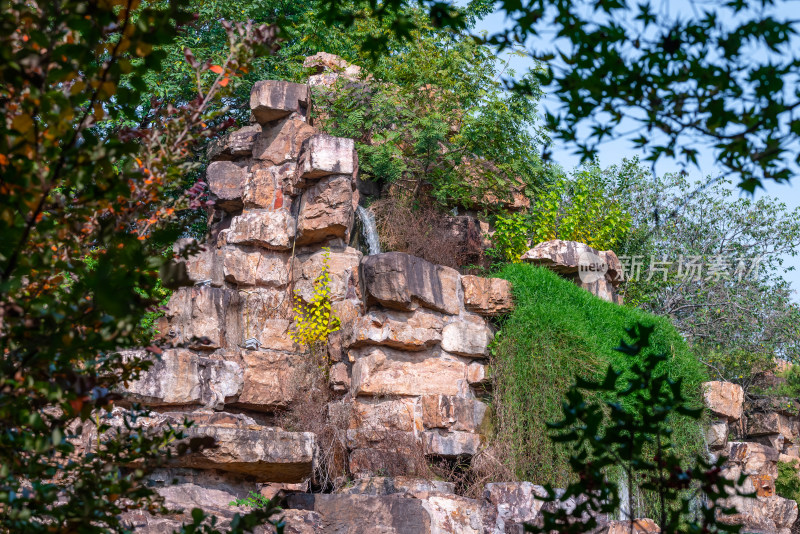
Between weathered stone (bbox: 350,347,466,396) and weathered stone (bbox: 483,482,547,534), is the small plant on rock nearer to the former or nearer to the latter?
weathered stone (bbox: 350,347,466,396)

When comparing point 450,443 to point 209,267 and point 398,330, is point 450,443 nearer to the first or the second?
point 398,330

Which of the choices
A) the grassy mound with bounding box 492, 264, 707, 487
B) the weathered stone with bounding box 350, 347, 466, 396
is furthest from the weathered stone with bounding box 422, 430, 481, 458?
the weathered stone with bounding box 350, 347, 466, 396

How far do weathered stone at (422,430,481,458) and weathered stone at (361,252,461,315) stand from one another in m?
1.30

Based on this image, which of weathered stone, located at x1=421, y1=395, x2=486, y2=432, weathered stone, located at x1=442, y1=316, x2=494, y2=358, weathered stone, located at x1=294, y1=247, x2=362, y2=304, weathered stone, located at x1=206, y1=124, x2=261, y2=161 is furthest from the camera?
weathered stone, located at x1=206, y1=124, x2=261, y2=161

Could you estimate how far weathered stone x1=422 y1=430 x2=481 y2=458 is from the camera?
7.18 metres

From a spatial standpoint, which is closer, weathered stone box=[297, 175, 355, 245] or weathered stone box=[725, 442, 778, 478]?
weathered stone box=[297, 175, 355, 245]

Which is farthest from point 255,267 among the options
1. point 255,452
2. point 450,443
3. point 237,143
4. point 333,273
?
point 255,452

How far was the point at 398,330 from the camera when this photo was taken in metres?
7.56

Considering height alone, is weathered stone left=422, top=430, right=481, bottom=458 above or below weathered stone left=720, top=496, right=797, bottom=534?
above

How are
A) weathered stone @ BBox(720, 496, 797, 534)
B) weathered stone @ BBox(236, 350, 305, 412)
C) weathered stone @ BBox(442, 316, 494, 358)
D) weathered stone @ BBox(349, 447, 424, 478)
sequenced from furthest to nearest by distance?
weathered stone @ BBox(720, 496, 797, 534)
weathered stone @ BBox(236, 350, 305, 412)
weathered stone @ BBox(442, 316, 494, 358)
weathered stone @ BBox(349, 447, 424, 478)

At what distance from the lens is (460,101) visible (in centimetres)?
1091

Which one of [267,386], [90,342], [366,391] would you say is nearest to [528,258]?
[366,391]

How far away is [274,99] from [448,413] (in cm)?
479

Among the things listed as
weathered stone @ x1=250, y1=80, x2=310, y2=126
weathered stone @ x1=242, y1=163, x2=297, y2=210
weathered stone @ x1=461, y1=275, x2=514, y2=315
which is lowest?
weathered stone @ x1=461, y1=275, x2=514, y2=315
